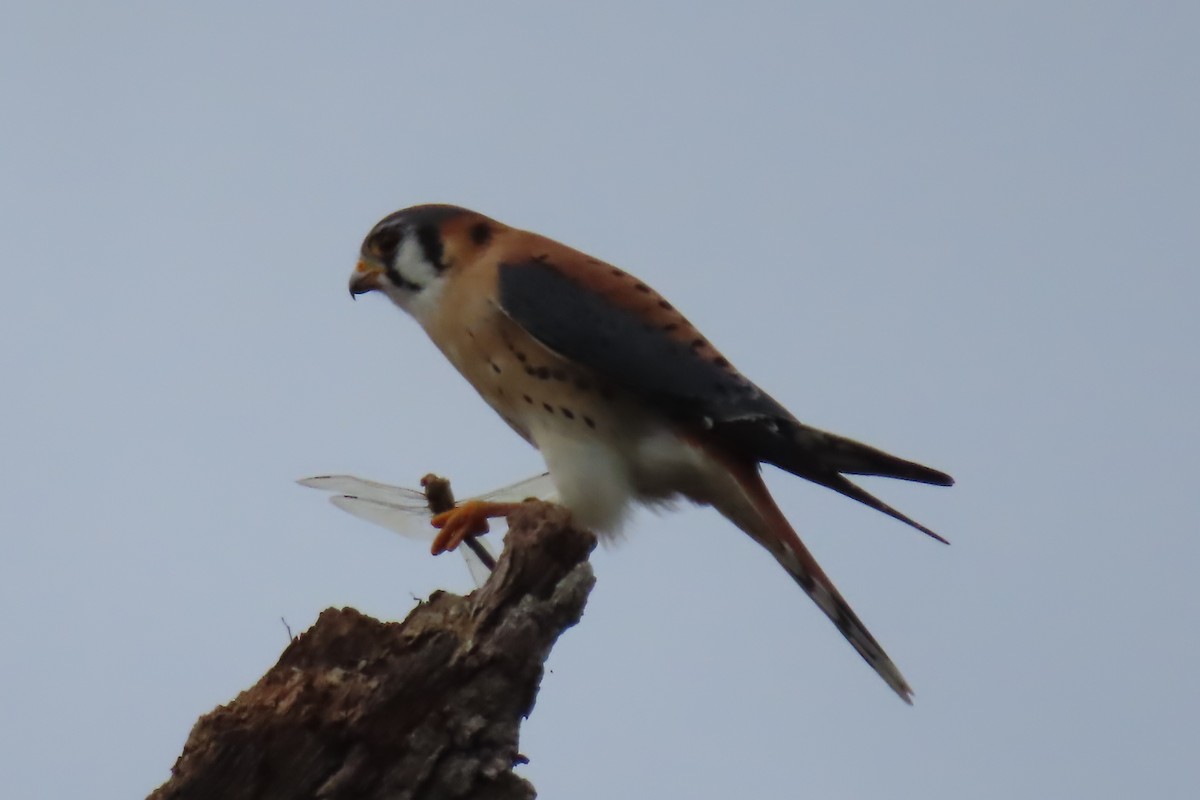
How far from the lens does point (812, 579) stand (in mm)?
3785

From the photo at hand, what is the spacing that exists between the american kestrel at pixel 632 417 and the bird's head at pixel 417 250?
201 millimetres

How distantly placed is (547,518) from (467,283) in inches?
51.0

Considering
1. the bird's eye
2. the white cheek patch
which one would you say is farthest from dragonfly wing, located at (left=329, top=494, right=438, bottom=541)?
the bird's eye

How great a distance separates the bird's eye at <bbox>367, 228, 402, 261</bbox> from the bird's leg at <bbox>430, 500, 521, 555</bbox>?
95 cm

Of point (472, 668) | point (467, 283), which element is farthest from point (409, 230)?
point (472, 668)

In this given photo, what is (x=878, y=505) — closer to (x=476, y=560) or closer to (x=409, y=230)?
(x=476, y=560)

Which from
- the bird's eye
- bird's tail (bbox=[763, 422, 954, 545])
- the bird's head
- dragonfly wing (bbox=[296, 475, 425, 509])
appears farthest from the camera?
the bird's eye

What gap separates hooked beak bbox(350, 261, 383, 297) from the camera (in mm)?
4355

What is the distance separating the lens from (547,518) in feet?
9.73

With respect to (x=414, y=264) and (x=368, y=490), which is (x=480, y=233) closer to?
(x=414, y=264)

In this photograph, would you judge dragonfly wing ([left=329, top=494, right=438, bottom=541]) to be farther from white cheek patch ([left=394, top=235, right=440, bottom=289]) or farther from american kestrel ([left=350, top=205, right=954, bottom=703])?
white cheek patch ([left=394, top=235, right=440, bottom=289])

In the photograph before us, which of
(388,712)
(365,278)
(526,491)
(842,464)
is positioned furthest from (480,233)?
(388,712)

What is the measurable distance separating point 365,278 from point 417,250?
209 mm

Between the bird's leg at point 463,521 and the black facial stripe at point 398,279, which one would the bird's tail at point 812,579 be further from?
the black facial stripe at point 398,279
